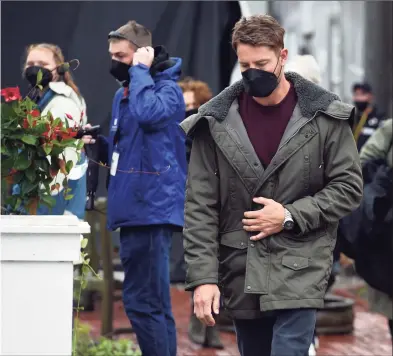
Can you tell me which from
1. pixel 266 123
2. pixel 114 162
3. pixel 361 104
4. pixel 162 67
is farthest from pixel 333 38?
pixel 266 123

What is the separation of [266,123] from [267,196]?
312 millimetres

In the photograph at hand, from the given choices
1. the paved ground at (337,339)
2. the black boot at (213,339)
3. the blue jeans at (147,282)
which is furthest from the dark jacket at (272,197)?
the black boot at (213,339)

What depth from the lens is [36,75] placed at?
6992 mm

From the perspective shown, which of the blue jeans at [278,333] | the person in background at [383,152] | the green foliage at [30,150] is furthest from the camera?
the person in background at [383,152]

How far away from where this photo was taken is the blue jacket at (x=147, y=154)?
642 centimetres

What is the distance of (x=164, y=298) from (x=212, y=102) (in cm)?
201

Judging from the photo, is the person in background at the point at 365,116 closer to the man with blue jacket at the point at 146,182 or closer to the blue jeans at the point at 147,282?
the man with blue jacket at the point at 146,182

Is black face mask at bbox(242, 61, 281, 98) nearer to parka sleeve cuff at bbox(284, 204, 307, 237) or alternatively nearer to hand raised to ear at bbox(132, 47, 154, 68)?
parka sleeve cuff at bbox(284, 204, 307, 237)

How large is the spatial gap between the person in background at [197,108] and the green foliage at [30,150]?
2.76 m

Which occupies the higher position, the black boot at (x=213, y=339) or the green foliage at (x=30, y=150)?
the green foliage at (x=30, y=150)

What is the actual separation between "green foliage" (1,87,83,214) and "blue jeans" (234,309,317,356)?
4.11 ft

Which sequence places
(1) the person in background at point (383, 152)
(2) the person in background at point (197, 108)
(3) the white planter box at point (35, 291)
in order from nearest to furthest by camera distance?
(3) the white planter box at point (35, 291) → (1) the person in background at point (383, 152) → (2) the person in background at point (197, 108)

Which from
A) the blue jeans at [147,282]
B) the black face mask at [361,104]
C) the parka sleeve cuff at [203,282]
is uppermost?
the black face mask at [361,104]

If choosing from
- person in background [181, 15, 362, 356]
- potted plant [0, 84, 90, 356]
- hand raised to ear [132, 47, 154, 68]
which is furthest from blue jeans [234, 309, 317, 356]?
hand raised to ear [132, 47, 154, 68]
